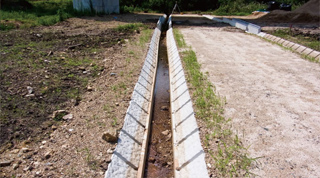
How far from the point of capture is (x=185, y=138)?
4035 millimetres

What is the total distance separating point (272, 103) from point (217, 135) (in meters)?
1.81

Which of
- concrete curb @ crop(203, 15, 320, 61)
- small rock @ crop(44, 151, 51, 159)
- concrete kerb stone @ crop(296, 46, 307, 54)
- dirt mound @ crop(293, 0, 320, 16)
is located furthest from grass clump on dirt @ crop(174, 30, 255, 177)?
dirt mound @ crop(293, 0, 320, 16)

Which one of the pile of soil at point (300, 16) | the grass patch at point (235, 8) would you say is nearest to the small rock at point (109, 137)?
the pile of soil at point (300, 16)

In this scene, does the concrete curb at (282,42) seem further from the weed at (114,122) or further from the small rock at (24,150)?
the small rock at (24,150)

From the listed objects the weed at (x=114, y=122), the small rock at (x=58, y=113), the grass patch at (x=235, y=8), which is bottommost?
the weed at (x=114, y=122)

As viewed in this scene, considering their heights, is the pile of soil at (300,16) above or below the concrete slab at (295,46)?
above

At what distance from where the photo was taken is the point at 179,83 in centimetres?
624

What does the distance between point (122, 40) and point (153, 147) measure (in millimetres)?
6668

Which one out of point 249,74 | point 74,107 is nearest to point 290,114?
point 249,74

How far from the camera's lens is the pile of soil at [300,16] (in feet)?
57.3

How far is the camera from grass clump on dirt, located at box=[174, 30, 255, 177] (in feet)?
10.5

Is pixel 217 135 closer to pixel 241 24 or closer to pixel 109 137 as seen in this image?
pixel 109 137

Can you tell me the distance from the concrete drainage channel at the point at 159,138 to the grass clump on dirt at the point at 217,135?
17 cm

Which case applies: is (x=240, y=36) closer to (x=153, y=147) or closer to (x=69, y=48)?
(x=69, y=48)
